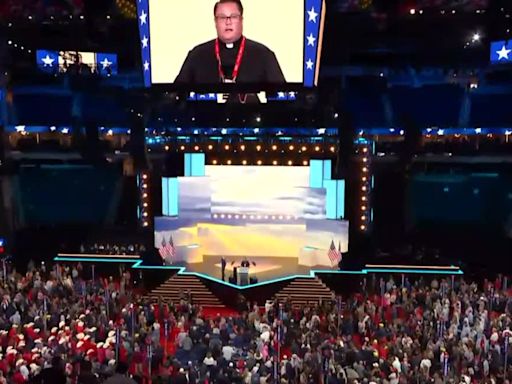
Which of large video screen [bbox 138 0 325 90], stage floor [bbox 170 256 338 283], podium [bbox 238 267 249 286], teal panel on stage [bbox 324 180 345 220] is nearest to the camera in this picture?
large video screen [bbox 138 0 325 90]

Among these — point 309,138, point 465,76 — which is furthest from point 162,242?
point 465,76

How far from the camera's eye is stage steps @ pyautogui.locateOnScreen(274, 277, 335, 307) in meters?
18.7

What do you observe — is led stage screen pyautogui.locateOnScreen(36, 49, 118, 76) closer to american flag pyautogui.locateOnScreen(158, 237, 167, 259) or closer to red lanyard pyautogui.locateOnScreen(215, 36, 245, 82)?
american flag pyautogui.locateOnScreen(158, 237, 167, 259)

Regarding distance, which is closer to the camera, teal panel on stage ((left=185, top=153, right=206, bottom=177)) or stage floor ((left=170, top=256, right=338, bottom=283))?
stage floor ((left=170, top=256, right=338, bottom=283))

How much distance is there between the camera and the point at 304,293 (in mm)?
18766

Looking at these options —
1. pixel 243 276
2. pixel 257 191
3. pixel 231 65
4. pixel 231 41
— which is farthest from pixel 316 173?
pixel 231 41

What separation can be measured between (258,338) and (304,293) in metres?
5.74

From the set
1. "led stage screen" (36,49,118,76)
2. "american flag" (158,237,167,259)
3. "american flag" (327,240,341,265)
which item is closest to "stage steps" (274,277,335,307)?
"american flag" (327,240,341,265)

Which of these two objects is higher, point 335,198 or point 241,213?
point 335,198

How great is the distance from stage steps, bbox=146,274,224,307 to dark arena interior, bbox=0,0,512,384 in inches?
A: 2.8

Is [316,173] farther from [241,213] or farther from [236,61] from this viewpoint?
[236,61]

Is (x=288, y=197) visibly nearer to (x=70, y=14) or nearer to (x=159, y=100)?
(x=159, y=100)

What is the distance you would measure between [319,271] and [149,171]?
6689 mm

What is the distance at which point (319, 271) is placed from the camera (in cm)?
1945
